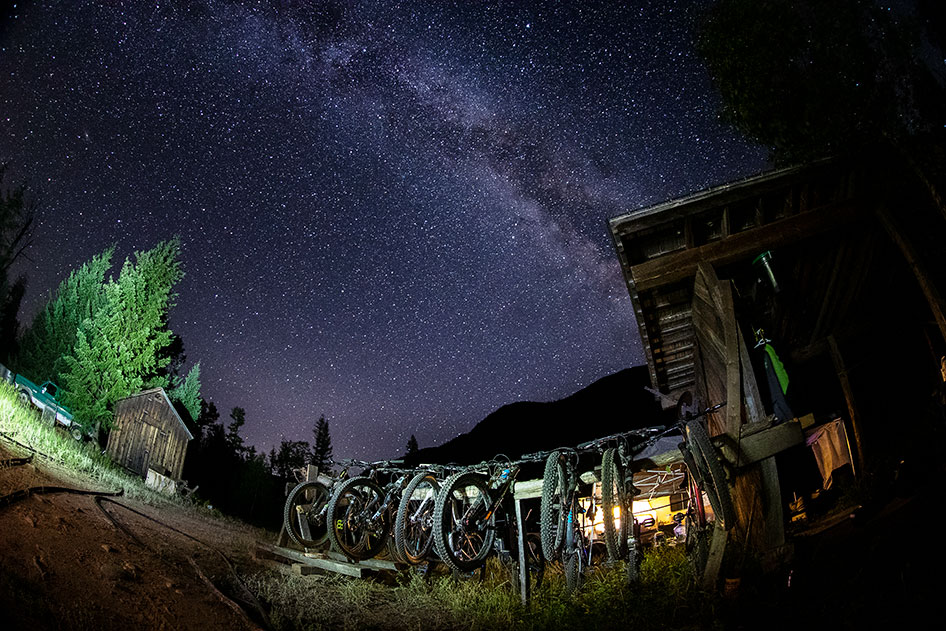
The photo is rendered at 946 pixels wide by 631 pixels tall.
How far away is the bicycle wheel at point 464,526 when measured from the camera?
945 cm

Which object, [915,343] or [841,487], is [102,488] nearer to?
[841,487]

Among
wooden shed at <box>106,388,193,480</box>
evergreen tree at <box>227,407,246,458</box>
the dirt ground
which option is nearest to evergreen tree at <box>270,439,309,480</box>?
evergreen tree at <box>227,407,246,458</box>

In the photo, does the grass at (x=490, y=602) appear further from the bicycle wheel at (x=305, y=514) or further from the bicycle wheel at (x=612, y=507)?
the bicycle wheel at (x=305, y=514)

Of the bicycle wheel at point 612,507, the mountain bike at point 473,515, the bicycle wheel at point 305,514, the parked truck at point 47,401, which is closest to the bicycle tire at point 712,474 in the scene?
the bicycle wheel at point 612,507

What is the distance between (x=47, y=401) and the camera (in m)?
20.1

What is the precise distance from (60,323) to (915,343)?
115 ft

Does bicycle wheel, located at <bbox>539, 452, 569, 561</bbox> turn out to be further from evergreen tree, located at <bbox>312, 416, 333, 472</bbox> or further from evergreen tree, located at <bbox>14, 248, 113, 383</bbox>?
evergreen tree, located at <bbox>312, 416, 333, 472</bbox>

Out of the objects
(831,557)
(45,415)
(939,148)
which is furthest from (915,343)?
(45,415)

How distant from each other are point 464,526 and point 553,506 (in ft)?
6.75

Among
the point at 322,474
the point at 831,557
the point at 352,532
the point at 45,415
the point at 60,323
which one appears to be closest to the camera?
the point at 831,557

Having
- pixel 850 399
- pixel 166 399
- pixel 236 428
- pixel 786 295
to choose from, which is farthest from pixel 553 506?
pixel 236 428

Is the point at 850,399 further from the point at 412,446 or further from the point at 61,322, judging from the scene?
the point at 412,446

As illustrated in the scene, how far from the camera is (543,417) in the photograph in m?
94.1

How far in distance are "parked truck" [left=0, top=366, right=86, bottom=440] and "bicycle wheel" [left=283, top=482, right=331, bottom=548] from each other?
38.2ft
